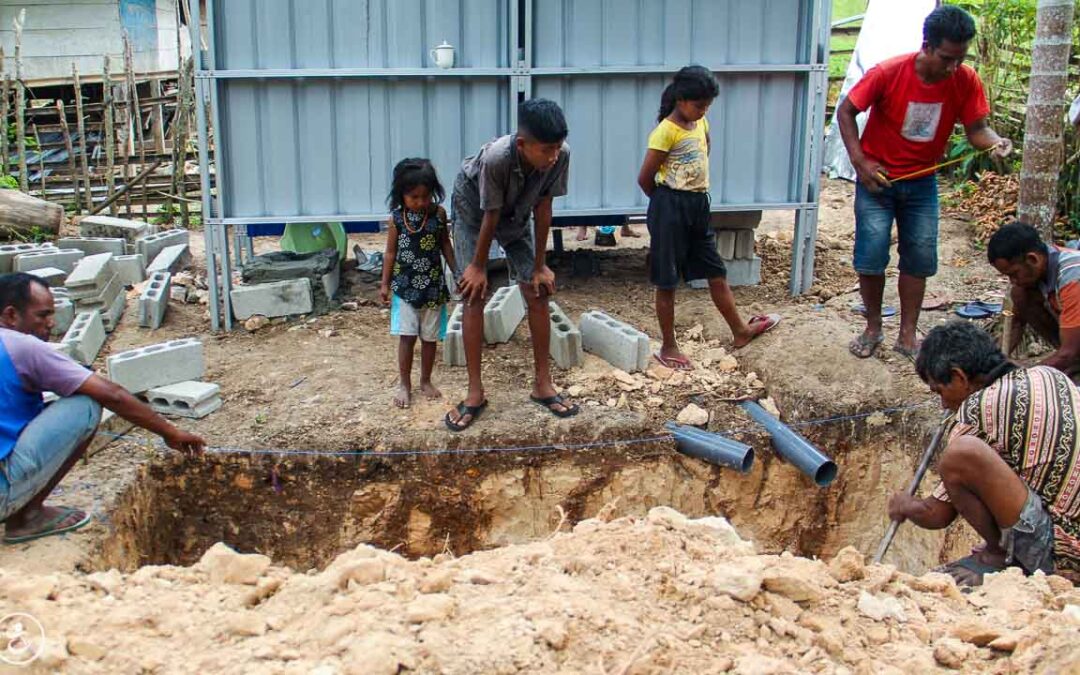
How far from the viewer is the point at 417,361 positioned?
256 inches

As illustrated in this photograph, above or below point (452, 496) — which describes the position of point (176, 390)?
above

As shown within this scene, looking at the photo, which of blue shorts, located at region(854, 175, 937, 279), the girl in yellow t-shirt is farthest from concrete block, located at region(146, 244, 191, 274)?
blue shorts, located at region(854, 175, 937, 279)

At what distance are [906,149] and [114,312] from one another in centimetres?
562

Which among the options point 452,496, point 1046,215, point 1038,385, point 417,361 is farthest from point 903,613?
point 417,361

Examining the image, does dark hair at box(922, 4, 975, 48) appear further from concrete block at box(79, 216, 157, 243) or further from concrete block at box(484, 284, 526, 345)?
concrete block at box(79, 216, 157, 243)

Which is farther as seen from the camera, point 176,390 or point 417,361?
point 417,361

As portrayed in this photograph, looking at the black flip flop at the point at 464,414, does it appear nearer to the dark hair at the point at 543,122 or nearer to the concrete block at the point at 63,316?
the dark hair at the point at 543,122

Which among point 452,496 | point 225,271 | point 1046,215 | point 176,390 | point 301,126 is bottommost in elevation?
point 452,496

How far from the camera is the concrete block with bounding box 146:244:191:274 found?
8.54m

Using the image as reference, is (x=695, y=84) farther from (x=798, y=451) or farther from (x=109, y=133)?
(x=109, y=133)

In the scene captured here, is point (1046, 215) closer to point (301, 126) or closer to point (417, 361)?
point (417, 361)

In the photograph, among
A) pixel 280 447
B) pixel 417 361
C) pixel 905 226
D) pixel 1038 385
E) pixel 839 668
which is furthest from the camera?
pixel 417 361

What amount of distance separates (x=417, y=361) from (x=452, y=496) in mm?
1240

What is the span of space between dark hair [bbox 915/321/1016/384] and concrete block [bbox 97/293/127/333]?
5.69 meters
